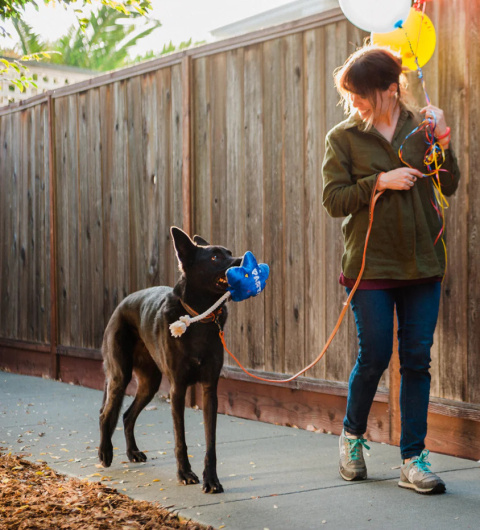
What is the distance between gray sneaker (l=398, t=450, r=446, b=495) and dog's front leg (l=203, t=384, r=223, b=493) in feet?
2.89

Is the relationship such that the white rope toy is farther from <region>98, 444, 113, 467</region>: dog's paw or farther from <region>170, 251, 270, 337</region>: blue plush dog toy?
<region>98, 444, 113, 467</region>: dog's paw

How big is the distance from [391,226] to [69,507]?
1.91 m

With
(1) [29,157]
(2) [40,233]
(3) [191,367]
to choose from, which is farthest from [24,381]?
(3) [191,367]

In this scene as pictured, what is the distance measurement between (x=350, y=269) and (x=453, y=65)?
4.56ft

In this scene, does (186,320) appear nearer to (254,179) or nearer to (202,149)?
(254,179)

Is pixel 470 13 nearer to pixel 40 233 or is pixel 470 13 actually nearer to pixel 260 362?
pixel 260 362

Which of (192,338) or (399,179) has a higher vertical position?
(399,179)

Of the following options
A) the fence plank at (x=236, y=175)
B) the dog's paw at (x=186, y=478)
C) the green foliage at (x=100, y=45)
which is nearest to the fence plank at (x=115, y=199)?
the fence plank at (x=236, y=175)

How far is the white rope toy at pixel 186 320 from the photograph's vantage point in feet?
12.4

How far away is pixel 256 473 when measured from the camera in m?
4.10

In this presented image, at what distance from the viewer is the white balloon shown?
3.75m

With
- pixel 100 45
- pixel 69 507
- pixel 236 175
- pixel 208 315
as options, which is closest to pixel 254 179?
pixel 236 175

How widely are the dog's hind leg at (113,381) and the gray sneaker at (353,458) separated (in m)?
1.31

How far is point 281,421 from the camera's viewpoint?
5363mm
